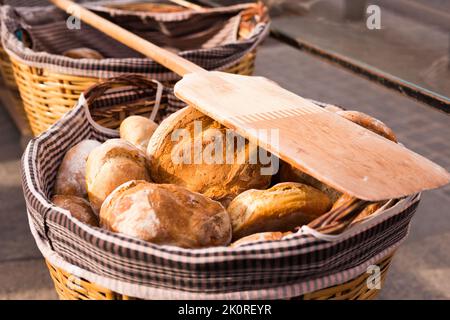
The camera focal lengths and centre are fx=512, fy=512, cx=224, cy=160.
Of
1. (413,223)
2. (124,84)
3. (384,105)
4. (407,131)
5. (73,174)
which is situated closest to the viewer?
(73,174)

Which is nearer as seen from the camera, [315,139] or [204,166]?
[315,139]

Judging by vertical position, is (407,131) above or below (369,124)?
below

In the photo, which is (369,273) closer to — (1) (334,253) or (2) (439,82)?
(1) (334,253)

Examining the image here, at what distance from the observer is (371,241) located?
731 millimetres

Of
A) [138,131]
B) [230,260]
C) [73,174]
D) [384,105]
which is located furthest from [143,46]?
[384,105]

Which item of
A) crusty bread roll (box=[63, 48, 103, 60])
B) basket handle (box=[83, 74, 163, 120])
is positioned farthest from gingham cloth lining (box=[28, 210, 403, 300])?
crusty bread roll (box=[63, 48, 103, 60])

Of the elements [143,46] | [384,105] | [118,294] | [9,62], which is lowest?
[384,105]

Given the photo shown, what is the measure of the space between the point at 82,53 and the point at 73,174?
2.72 ft

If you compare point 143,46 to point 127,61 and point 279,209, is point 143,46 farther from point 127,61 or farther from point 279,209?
point 279,209

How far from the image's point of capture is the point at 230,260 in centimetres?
64

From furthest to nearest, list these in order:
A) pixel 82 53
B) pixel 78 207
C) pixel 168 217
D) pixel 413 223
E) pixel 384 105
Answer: pixel 384 105, pixel 413 223, pixel 82 53, pixel 78 207, pixel 168 217

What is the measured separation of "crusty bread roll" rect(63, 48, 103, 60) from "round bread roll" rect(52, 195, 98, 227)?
884 mm

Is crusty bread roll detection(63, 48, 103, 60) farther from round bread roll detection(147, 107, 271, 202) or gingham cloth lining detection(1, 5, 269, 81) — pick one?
round bread roll detection(147, 107, 271, 202)

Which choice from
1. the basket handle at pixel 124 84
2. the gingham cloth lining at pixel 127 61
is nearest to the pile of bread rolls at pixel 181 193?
the basket handle at pixel 124 84
